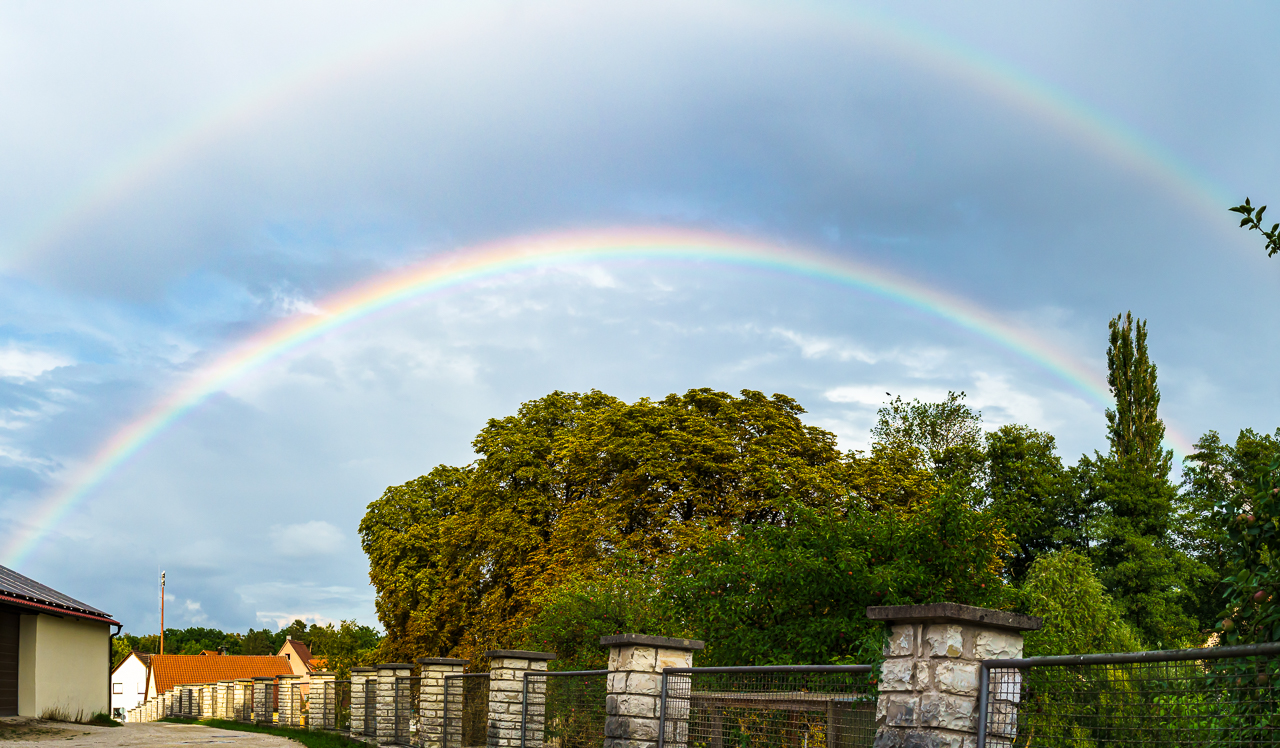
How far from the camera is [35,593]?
22.5 meters

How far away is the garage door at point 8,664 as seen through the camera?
70.6 ft

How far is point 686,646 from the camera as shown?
29.8 feet

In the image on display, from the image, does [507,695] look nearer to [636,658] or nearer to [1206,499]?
[636,658]

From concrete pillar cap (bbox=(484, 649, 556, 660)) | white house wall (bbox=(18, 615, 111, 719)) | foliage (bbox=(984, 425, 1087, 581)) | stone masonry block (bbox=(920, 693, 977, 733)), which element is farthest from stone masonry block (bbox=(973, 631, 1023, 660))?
foliage (bbox=(984, 425, 1087, 581))

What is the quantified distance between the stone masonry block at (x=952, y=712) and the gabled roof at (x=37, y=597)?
20.8 metres

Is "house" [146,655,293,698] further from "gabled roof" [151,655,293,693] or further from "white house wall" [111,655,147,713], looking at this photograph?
"white house wall" [111,655,147,713]

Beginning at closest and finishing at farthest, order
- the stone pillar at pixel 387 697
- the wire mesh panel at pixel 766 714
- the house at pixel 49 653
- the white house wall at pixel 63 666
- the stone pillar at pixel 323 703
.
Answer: the wire mesh panel at pixel 766 714
the stone pillar at pixel 387 697
the house at pixel 49 653
the white house wall at pixel 63 666
the stone pillar at pixel 323 703

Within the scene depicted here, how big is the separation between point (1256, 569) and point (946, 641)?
1562 mm

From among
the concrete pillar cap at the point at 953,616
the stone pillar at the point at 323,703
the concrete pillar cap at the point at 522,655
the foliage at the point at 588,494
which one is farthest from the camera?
the foliage at the point at 588,494

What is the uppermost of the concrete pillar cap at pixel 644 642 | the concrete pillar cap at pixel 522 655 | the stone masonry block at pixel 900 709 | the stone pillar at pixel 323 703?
the stone masonry block at pixel 900 709

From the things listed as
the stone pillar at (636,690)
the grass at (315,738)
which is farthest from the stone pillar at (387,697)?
the stone pillar at (636,690)

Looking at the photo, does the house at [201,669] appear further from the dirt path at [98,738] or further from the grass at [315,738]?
the dirt path at [98,738]

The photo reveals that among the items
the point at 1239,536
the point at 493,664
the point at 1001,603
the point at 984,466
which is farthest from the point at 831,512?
the point at 984,466

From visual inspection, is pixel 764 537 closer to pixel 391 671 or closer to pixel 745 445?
pixel 391 671
